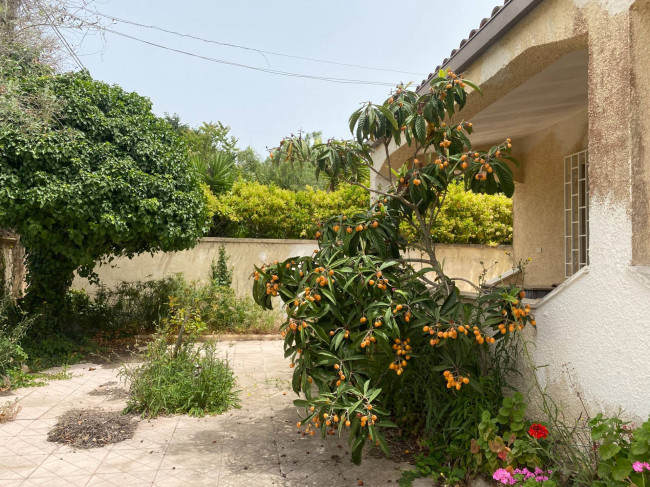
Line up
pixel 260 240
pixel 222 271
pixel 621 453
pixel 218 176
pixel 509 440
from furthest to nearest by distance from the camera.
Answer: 1. pixel 218 176
2. pixel 260 240
3. pixel 222 271
4. pixel 509 440
5. pixel 621 453

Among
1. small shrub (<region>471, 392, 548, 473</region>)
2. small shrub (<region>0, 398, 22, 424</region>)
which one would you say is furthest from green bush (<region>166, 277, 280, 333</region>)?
small shrub (<region>471, 392, 548, 473</region>)

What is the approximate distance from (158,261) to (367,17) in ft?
27.6

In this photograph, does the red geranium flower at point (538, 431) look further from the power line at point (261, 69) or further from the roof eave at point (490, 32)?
the power line at point (261, 69)

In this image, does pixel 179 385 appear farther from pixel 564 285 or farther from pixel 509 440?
pixel 564 285

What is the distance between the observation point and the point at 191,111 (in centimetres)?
2698

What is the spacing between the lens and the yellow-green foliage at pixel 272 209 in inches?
471

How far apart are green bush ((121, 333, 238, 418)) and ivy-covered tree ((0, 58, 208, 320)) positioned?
239 cm

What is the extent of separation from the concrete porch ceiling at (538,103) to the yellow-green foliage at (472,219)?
4.74 m

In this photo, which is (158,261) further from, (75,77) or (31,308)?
(75,77)

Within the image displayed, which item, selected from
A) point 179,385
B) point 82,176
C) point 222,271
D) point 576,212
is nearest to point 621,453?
point 179,385

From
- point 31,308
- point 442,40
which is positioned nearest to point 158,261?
point 31,308

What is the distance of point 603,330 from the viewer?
3.03m

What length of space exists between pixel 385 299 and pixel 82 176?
5.27 metres

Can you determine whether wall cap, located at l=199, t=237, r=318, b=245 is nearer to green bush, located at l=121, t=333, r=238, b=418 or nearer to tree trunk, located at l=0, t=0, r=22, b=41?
green bush, located at l=121, t=333, r=238, b=418
